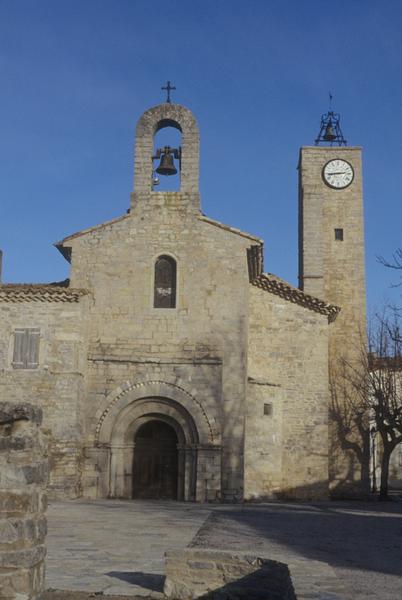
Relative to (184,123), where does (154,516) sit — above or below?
below

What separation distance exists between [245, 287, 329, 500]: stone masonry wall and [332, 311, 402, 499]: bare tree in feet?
10.2

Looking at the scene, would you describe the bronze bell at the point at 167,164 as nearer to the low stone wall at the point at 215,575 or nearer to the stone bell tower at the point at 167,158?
the stone bell tower at the point at 167,158

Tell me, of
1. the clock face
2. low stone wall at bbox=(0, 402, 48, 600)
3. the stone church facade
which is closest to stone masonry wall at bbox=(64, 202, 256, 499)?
the stone church facade

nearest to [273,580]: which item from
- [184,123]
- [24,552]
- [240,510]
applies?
[24,552]

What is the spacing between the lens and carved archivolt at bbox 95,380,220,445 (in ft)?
62.8

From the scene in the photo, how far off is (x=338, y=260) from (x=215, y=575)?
21.2 metres

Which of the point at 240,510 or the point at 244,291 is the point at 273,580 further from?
the point at 244,291

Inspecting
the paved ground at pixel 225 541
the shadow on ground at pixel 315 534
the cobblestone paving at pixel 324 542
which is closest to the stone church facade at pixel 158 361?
the paved ground at pixel 225 541

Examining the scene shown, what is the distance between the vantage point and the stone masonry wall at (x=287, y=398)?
21047 millimetres

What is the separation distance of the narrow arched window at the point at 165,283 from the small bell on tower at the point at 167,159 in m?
2.49

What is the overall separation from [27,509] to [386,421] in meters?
21.6

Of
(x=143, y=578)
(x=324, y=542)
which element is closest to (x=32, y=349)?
(x=324, y=542)

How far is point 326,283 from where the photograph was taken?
26.9 meters

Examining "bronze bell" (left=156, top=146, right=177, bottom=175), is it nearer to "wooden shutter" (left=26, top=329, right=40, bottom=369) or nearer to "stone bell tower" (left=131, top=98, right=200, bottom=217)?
"stone bell tower" (left=131, top=98, right=200, bottom=217)
